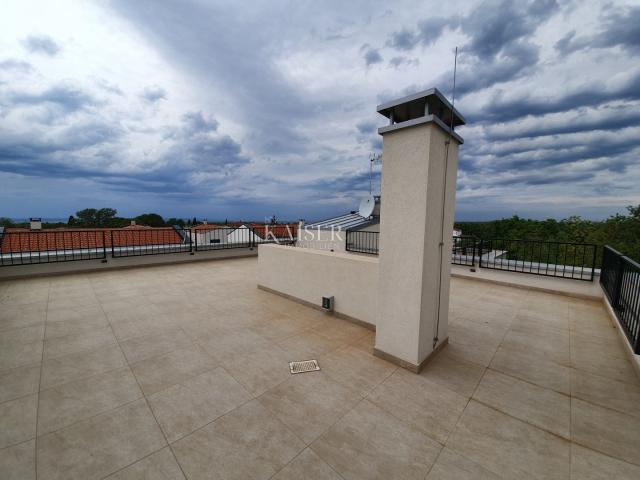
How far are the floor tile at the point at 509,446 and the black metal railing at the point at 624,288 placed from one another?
6.21 feet

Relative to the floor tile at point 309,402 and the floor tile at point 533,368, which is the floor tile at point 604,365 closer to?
the floor tile at point 533,368

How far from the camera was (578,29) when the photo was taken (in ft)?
14.4

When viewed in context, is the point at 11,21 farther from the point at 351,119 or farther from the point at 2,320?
the point at 351,119

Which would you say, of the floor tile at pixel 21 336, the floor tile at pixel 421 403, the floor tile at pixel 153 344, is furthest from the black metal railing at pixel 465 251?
the floor tile at pixel 21 336

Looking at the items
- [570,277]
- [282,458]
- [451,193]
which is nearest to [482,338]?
[451,193]

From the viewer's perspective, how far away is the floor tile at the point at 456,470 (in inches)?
53.4

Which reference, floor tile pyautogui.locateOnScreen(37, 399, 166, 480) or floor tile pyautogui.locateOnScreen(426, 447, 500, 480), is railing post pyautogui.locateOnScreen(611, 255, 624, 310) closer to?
floor tile pyautogui.locateOnScreen(426, 447, 500, 480)

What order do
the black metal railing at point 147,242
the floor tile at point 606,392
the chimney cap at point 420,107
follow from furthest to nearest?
the black metal railing at point 147,242 < the chimney cap at point 420,107 < the floor tile at point 606,392

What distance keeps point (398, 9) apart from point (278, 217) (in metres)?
11.1

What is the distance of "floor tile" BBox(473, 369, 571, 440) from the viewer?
1777 mm

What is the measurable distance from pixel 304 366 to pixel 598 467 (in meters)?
2.11

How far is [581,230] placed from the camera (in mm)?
26766

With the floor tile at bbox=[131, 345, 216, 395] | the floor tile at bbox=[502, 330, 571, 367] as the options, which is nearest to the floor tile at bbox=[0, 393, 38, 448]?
the floor tile at bbox=[131, 345, 216, 395]

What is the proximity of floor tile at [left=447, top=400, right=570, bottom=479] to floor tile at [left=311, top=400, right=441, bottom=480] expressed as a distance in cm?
24
